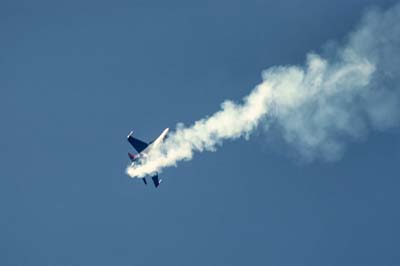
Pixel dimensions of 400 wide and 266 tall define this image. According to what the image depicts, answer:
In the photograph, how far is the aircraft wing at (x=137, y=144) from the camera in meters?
97.8

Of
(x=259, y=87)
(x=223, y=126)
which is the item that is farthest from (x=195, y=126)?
(x=259, y=87)

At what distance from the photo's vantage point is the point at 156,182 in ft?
338

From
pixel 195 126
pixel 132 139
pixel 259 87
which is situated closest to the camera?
pixel 259 87

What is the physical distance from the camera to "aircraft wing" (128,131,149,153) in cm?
9783

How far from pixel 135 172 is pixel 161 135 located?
6.09 m

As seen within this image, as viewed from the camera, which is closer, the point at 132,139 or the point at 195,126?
the point at 195,126

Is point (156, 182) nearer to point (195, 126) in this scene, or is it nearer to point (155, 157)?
point (155, 157)

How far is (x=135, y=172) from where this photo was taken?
95438 mm

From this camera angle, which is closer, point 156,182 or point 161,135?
point 161,135

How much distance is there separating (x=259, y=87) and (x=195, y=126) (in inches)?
423

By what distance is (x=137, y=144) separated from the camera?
98250mm

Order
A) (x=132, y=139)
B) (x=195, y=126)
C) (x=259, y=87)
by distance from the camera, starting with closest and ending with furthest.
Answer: (x=259, y=87)
(x=195, y=126)
(x=132, y=139)

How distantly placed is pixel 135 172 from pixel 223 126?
15120mm

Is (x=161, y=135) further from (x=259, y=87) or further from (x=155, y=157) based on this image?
(x=259, y=87)
